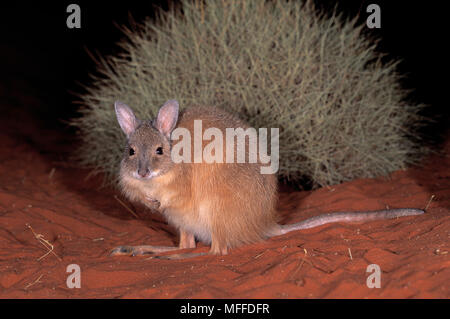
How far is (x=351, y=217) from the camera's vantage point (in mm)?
4543

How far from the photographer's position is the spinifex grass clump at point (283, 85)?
5852 millimetres

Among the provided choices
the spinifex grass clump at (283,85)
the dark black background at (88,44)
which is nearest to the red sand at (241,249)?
the spinifex grass clump at (283,85)

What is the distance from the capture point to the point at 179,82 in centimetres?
610

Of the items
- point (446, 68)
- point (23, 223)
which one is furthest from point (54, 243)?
point (446, 68)

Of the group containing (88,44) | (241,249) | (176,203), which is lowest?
(241,249)

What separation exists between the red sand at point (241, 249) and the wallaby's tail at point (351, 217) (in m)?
0.06

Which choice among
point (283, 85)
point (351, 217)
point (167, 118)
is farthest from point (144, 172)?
point (283, 85)

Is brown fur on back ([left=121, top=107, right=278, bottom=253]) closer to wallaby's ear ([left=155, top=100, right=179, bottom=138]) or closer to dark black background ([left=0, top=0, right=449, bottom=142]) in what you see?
wallaby's ear ([left=155, top=100, right=179, bottom=138])

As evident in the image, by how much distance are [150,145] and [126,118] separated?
364 mm

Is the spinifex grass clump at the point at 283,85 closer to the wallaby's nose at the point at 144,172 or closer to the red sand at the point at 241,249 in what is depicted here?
the red sand at the point at 241,249

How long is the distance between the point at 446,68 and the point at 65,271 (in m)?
8.96

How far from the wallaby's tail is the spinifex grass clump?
1.34m

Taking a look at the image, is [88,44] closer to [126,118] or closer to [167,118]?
[126,118]

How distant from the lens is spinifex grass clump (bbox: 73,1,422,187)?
5852 millimetres
